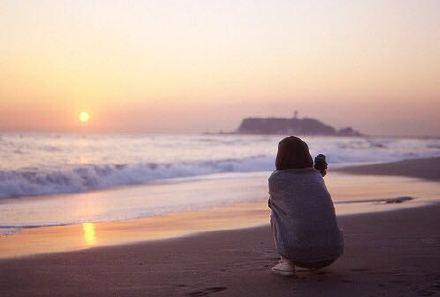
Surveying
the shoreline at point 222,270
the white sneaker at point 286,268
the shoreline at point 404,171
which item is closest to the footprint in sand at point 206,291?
the shoreline at point 222,270

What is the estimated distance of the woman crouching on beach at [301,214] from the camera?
5.11 metres

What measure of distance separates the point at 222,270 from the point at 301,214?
1.00m

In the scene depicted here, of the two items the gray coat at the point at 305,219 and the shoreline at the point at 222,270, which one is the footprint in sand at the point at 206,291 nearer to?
the shoreline at the point at 222,270

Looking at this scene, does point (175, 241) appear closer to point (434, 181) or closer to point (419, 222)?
point (419, 222)

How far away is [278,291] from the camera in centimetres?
474

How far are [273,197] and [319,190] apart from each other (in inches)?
17.3

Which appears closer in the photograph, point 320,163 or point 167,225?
point 320,163

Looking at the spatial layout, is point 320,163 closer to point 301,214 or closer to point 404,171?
point 301,214

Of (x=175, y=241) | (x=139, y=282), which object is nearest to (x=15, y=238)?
(x=175, y=241)

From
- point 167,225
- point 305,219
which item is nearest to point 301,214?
point 305,219

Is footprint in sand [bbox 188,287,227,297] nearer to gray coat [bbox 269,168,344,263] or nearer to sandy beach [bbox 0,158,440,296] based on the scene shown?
sandy beach [bbox 0,158,440,296]

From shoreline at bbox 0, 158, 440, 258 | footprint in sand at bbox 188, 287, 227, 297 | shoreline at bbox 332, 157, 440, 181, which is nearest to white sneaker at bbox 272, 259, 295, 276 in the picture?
footprint in sand at bbox 188, 287, 227, 297

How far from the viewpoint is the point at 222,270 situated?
5582mm

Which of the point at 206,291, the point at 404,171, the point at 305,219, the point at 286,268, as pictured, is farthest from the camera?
the point at 404,171
